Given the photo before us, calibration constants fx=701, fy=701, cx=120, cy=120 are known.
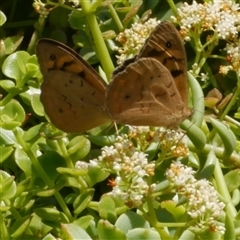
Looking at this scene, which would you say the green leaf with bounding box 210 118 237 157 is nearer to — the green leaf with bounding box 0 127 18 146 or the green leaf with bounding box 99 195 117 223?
the green leaf with bounding box 99 195 117 223

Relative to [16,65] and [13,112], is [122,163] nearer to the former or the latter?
[13,112]

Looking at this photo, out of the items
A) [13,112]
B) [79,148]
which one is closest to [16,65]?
[13,112]

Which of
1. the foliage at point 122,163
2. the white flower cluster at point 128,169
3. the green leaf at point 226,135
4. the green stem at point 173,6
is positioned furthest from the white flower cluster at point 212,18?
the white flower cluster at point 128,169

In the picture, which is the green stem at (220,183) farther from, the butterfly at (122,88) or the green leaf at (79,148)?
the green leaf at (79,148)

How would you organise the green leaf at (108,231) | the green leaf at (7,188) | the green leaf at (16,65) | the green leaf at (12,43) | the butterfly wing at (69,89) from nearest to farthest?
the green leaf at (108,231) → the green leaf at (7,188) → the butterfly wing at (69,89) → the green leaf at (16,65) → the green leaf at (12,43)

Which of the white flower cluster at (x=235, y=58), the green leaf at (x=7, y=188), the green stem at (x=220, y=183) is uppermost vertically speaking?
the white flower cluster at (x=235, y=58)
